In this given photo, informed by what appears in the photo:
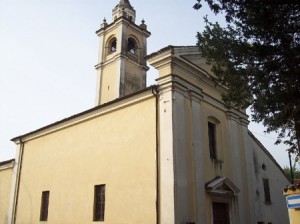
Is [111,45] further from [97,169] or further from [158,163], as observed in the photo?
[158,163]

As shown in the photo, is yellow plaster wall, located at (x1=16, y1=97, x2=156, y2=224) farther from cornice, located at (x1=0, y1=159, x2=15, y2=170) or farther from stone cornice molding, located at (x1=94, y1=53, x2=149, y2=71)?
stone cornice molding, located at (x1=94, y1=53, x2=149, y2=71)

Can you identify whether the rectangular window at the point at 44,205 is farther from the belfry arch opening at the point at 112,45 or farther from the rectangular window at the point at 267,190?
the belfry arch opening at the point at 112,45

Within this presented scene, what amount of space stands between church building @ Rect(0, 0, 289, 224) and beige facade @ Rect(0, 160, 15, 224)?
0.91 metres

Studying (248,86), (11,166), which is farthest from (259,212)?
(11,166)

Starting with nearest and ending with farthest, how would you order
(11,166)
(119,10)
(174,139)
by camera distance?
(174,139), (11,166), (119,10)

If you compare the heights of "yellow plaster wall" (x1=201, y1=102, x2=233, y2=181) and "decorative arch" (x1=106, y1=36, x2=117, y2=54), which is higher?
"decorative arch" (x1=106, y1=36, x2=117, y2=54)

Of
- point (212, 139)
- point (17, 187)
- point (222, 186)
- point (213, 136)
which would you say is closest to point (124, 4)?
point (17, 187)

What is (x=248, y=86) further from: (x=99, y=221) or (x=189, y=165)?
(x=99, y=221)

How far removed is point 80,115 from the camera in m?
14.7

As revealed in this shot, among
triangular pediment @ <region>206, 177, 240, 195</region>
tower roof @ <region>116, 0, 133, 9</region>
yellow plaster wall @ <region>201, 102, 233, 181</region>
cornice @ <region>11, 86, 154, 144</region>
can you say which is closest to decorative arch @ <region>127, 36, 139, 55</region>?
tower roof @ <region>116, 0, 133, 9</region>

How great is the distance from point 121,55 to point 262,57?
17.7 m

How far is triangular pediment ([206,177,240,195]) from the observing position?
38.2 ft

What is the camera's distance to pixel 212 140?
44.0ft

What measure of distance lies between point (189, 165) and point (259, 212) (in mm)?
5399
